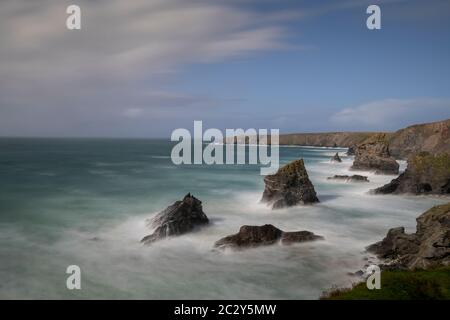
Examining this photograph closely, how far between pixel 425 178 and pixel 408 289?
1573 inches

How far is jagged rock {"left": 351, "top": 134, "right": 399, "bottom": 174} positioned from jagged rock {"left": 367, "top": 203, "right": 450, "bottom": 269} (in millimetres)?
52803

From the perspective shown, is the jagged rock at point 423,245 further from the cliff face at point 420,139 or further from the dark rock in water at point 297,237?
the cliff face at point 420,139

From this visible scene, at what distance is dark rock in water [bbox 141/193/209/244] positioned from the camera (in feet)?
95.1

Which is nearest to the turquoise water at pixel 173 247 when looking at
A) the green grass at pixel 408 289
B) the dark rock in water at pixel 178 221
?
the dark rock in water at pixel 178 221

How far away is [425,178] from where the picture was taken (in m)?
49.9

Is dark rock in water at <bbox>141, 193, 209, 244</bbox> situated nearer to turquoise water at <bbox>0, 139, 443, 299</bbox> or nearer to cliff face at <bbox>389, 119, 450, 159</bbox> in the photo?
turquoise water at <bbox>0, 139, 443, 299</bbox>

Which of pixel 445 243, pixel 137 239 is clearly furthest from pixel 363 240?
pixel 137 239

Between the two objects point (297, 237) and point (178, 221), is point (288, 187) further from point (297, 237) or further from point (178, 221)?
point (178, 221)

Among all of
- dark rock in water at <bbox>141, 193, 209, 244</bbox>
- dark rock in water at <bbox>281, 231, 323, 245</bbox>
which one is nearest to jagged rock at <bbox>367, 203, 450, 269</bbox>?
dark rock in water at <bbox>281, 231, 323, 245</bbox>

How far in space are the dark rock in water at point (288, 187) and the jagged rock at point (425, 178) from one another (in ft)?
46.8

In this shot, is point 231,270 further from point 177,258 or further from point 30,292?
point 30,292

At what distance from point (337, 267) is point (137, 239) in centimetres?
1465

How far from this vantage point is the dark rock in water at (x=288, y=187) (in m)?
40.4

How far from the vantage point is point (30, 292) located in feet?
66.8
